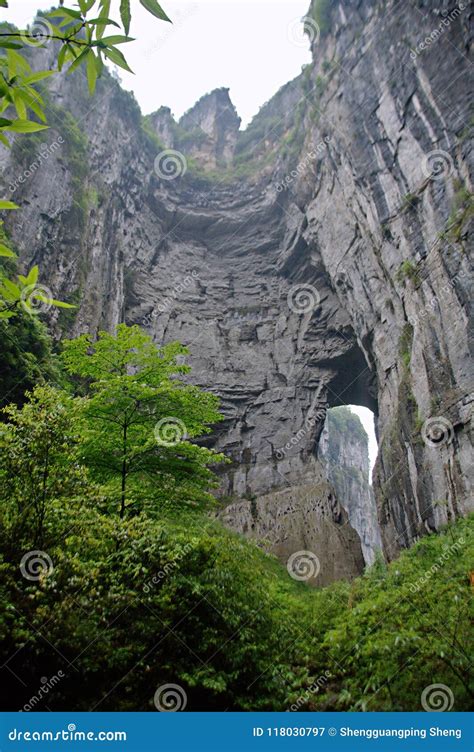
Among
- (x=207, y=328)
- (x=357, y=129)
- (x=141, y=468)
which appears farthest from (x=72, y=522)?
(x=207, y=328)

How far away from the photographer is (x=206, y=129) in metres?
41.8

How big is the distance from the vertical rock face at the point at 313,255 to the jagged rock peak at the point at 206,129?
2.82m

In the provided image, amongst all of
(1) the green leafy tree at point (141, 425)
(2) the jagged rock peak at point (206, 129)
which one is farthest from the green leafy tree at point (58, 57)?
(2) the jagged rock peak at point (206, 129)

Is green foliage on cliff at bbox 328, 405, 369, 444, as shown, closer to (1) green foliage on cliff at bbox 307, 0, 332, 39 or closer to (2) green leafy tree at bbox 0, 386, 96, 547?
(1) green foliage on cliff at bbox 307, 0, 332, 39

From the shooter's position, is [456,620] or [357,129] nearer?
[456,620]

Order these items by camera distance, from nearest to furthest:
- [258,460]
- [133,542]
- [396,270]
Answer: [133,542], [396,270], [258,460]

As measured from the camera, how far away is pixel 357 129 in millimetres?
21203

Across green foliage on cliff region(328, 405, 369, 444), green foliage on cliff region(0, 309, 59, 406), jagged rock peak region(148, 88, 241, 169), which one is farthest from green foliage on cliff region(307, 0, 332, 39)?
green foliage on cliff region(328, 405, 369, 444)

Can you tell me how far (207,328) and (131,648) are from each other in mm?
25269

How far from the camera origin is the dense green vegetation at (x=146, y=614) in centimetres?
420

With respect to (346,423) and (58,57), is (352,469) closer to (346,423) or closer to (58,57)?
(346,423)
